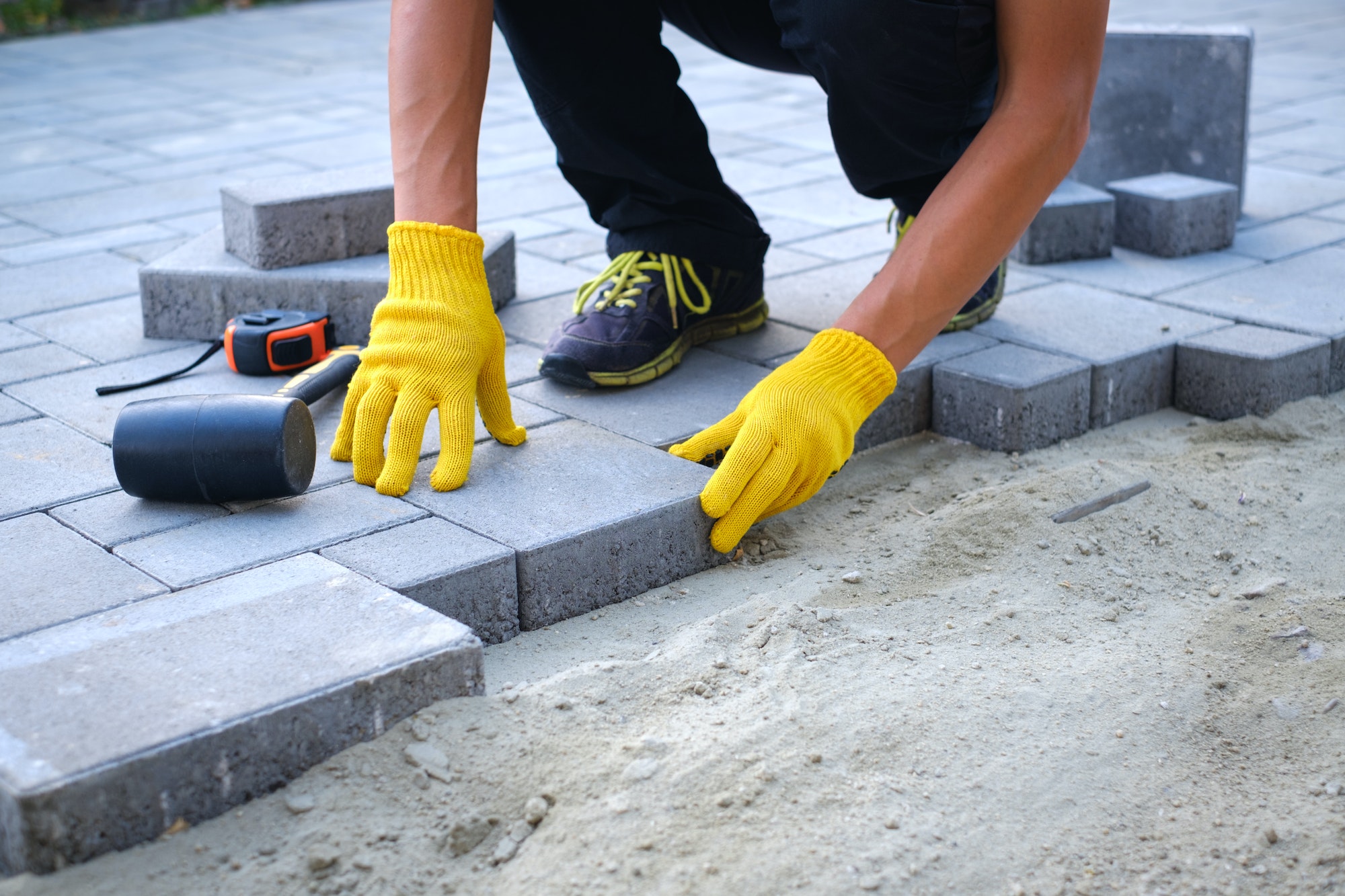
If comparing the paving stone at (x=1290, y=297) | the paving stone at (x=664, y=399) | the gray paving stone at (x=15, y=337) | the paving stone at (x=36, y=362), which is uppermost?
the paving stone at (x=1290, y=297)

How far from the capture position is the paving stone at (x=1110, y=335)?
2746 millimetres

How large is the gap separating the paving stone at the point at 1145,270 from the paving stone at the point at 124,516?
216cm

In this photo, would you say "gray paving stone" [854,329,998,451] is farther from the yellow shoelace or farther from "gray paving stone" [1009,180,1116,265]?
"gray paving stone" [1009,180,1116,265]

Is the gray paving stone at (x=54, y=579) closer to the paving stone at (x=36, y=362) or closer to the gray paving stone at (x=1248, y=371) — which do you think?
the paving stone at (x=36, y=362)

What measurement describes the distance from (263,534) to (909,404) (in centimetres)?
138

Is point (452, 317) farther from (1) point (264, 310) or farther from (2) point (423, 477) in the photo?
(1) point (264, 310)

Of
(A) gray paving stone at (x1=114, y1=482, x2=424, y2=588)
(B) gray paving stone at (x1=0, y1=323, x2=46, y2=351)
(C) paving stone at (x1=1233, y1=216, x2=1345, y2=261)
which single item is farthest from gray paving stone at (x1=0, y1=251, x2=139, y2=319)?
(C) paving stone at (x1=1233, y1=216, x2=1345, y2=261)

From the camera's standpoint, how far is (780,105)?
6.04 meters

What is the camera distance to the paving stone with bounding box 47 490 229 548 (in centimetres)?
200

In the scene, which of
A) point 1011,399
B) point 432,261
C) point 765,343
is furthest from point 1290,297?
point 432,261

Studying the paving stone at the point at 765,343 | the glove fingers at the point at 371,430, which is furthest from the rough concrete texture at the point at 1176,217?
the glove fingers at the point at 371,430

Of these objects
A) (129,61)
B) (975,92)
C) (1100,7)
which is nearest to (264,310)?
(975,92)

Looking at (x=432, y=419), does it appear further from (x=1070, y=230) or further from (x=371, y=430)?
(x=1070, y=230)

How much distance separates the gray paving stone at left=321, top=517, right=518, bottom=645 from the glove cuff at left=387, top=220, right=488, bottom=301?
0.44m
